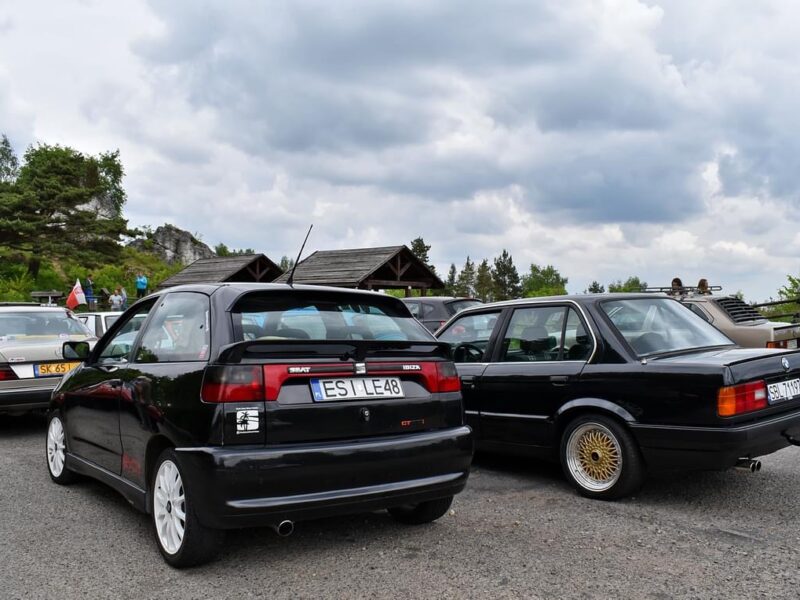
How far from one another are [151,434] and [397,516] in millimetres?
1699

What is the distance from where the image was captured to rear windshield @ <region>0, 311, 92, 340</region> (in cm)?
891

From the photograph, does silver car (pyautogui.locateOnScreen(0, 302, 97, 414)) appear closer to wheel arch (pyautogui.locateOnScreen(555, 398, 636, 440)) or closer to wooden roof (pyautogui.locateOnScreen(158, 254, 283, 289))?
wheel arch (pyautogui.locateOnScreen(555, 398, 636, 440))

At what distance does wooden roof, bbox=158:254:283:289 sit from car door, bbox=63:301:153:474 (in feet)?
88.8

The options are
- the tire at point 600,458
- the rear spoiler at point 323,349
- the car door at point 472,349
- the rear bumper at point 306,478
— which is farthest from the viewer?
the car door at point 472,349

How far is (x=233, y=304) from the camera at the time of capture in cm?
408

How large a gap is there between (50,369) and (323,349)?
5.80m

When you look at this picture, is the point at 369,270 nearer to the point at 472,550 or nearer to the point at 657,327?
the point at 657,327

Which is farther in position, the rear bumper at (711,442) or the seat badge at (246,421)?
the rear bumper at (711,442)

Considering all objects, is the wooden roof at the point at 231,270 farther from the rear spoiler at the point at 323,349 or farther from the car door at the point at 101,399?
the rear spoiler at the point at 323,349

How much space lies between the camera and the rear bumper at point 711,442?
472 centimetres

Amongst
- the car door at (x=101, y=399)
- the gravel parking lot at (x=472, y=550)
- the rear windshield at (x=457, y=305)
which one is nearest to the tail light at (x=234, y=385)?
the gravel parking lot at (x=472, y=550)

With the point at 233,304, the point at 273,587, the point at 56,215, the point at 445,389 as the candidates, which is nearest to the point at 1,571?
the point at 273,587

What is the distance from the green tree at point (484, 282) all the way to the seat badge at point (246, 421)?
113 m

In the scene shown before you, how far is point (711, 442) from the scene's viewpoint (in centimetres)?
475
